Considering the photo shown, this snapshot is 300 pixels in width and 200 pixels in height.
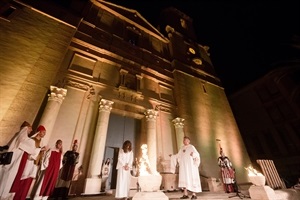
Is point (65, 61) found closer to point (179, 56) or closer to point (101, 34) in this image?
point (101, 34)

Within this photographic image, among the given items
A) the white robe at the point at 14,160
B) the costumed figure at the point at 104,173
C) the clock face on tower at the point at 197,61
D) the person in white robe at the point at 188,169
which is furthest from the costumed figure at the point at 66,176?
the clock face on tower at the point at 197,61

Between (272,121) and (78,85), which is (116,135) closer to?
(78,85)

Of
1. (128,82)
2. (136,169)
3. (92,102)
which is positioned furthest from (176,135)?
(92,102)

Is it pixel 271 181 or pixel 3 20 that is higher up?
pixel 3 20

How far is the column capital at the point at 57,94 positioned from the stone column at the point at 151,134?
4629 millimetres

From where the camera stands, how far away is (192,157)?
5.45 meters

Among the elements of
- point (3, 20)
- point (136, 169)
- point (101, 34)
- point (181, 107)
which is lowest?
point (136, 169)

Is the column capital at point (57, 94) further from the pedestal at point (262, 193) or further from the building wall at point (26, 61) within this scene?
the pedestal at point (262, 193)

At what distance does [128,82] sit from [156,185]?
7.94m

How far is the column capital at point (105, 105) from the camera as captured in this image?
8.43 metres

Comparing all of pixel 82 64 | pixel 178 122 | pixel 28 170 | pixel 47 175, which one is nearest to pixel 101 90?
pixel 82 64

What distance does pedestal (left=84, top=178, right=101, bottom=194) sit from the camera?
6.23 m

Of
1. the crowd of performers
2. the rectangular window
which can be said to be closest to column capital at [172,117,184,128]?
the rectangular window

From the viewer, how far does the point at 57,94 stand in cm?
740
